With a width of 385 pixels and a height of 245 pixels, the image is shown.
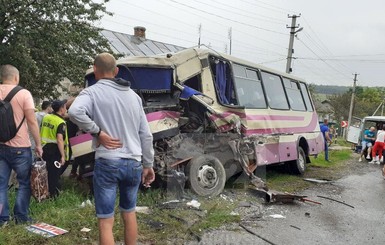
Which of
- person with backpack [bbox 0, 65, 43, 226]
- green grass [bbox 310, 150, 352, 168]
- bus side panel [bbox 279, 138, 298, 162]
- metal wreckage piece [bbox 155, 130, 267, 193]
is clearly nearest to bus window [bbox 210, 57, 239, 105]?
metal wreckage piece [bbox 155, 130, 267, 193]

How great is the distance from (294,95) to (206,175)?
5120mm

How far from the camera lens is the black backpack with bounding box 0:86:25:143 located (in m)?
4.29

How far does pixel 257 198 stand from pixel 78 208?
3.17 metres

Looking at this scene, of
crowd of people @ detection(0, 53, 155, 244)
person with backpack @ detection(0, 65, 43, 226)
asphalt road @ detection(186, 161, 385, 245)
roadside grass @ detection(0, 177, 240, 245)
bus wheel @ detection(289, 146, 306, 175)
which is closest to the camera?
crowd of people @ detection(0, 53, 155, 244)

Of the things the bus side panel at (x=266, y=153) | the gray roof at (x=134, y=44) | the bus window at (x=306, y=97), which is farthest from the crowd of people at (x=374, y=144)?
the gray roof at (x=134, y=44)

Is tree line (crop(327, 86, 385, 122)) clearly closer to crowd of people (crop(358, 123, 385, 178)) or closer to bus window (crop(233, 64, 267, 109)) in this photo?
crowd of people (crop(358, 123, 385, 178))

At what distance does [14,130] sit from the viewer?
4.34 m

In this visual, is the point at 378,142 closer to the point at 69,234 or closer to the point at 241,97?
the point at 241,97

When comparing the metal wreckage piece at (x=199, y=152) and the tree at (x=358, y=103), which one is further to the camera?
the tree at (x=358, y=103)

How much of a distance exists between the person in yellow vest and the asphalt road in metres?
2.36

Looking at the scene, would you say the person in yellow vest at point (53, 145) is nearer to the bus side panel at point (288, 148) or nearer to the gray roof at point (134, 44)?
the bus side panel at point (288, 148)

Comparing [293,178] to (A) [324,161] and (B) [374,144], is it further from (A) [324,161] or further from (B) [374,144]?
(B) [374,144]

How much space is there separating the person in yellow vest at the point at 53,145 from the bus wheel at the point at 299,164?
250 inches

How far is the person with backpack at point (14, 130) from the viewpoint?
14.2ft
